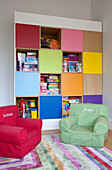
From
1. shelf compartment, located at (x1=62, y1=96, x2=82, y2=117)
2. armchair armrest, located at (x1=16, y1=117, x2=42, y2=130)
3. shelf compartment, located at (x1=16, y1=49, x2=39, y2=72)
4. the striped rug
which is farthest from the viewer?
shelf compartment, located at (x1=62, y1=96, x2=82, y2=117)

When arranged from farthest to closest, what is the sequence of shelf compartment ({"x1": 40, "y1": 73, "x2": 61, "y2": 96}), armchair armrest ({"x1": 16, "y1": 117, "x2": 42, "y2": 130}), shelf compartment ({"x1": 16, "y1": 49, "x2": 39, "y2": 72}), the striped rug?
shelf compartment ({"x1": 40, "y1": 73, "x2": 61, "y2": 96}) → shelf compartment ({"x1": 16, "y1": 49, "x2": 39, "y2": 72}) → armchair armrest ({"x1": 16, "y1": 117, "x2": 42, "y2": 130}) → the striped rug

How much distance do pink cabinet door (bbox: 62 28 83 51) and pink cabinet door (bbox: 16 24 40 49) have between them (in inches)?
25.8

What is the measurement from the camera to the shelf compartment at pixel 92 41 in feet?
14.6

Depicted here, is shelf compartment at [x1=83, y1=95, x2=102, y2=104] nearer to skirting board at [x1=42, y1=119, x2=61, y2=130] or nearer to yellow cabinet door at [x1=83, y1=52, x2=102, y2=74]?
yellow cabinet door at [x1=83, y1=52, x2=102, y2=74]

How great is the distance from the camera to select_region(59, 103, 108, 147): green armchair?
285cm

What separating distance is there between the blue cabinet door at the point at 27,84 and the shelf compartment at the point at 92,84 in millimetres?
1234

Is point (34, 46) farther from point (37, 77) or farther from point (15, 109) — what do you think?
point (15, 109)

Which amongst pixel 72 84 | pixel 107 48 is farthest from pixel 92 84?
pixel 107 48

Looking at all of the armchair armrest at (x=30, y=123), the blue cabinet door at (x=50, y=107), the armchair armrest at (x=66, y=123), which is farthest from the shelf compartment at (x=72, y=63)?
the armchair armrest at (x=30, y=123)

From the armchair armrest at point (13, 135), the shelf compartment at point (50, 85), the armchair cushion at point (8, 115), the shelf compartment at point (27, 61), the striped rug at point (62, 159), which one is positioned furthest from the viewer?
the shelf compartment at point (50, 85)

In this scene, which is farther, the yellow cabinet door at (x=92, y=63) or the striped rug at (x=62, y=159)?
the yellow cabinet door at (x=92, y=63)

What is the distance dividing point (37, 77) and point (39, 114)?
0.88m

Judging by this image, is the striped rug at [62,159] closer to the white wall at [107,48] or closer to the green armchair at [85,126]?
the green armchair at [85,126]

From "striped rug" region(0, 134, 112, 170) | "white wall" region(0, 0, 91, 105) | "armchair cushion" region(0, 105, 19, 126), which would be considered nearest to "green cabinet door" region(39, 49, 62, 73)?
"white wall" region(0, 0, 91, 105)
